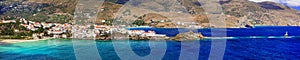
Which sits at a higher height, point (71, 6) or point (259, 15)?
point (71, 6)

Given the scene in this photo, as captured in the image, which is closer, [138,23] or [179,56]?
[179,56]

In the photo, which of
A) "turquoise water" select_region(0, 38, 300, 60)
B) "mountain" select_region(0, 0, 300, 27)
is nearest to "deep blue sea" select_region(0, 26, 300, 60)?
"turquoise water" select_region(0, 38, 300, 60)

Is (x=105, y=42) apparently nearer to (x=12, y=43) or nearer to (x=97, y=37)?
(x=97, y=37)

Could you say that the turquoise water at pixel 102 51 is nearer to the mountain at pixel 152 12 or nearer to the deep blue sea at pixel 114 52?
the deep blue sea at pixel 114 52

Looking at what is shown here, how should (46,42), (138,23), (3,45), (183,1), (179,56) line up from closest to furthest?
(179,56), (3,45), (46,42), (138,23), (183,1)

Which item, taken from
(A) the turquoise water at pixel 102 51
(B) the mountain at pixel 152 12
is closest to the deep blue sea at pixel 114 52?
(A) the turquoise water at pixel 102 51

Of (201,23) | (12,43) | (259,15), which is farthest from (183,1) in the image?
(12,43)

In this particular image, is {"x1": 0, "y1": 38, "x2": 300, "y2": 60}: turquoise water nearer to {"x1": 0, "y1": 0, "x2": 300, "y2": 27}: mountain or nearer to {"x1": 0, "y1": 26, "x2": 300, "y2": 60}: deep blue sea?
{"x1": 0, "y1": 26, "x2": 300, "y2": 60}: deep blue sea

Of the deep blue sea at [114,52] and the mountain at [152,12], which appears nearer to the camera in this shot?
the deep blue sea at [114,52]
